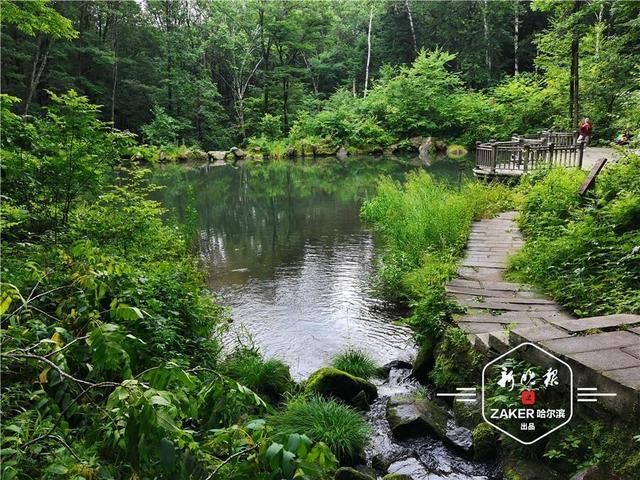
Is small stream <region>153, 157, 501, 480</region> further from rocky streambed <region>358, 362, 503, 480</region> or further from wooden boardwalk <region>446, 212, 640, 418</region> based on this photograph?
wooden boardwalk <region>446, 212, 640, 418</region>

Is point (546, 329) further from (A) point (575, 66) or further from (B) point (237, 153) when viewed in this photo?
(B) point (237, 153)

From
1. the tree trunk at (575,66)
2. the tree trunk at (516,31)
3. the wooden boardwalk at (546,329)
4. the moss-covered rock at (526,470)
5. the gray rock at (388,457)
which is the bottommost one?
the gray rock at (388,457)

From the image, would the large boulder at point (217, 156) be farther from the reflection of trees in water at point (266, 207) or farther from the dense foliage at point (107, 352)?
the dense foliage at point (107, 352)

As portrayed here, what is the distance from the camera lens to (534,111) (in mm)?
31281

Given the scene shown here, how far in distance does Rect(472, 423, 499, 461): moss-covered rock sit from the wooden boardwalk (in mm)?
627

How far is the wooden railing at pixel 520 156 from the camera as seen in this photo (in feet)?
42.1

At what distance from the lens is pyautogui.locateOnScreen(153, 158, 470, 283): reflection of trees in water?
10.8m

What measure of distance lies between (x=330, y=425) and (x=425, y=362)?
1.58 m

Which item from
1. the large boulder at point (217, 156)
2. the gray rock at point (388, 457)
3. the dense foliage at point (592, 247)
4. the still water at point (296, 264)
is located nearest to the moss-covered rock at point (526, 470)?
the gray rock at point (388, 457)

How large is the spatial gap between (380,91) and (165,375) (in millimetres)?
38921

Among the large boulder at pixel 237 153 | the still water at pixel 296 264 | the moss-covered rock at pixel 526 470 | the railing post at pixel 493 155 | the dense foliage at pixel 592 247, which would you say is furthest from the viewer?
the large boulder at pixel 237 153

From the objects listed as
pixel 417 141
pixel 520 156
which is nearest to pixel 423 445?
pixel 520 156

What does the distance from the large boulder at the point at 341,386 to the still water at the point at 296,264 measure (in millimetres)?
838

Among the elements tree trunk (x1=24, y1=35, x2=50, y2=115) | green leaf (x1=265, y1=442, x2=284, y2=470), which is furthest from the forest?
tree trunk (x1=24, y1=35, x2=50, y2=115)
